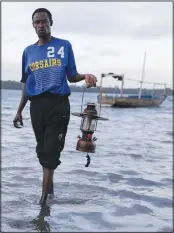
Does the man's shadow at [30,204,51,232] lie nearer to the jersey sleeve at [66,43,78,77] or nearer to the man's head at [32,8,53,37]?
the jersey sleeve at [66,43,78,77]

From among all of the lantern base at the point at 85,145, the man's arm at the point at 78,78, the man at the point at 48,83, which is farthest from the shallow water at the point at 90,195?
the man's arm at the point at 78,78

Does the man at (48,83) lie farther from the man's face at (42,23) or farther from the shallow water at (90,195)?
the shallow water at (90,195)

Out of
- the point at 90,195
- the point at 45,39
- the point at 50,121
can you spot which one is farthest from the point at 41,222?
the point at 45,39

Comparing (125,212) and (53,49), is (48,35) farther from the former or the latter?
(125,212)

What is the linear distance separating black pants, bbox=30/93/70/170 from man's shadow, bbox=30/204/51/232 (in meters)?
0.43

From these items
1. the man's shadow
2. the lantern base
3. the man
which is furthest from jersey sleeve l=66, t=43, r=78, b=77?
the man's shadow

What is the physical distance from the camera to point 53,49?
4.57 m

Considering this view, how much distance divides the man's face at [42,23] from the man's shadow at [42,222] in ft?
5.59

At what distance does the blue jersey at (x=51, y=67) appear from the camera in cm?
454

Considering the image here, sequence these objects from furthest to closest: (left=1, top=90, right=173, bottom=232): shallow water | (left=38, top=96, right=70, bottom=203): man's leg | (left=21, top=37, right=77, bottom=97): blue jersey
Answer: (left=38, top=96, right=70, bottom=203): man's leg
(left=21, top=37, right=77, bottom=97): blue jersey
(left=1, top=90, right=173, bottom=232): shallow water

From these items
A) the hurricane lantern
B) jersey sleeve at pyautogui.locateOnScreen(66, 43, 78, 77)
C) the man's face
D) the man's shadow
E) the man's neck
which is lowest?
the man's shadow

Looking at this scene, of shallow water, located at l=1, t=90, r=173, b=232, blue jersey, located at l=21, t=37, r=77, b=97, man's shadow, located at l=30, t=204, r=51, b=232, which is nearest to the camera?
man's shadow, located at l=30, t=204, r=51, b=232

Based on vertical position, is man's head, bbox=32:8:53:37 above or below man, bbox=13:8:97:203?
above

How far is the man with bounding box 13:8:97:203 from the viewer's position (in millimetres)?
4551
